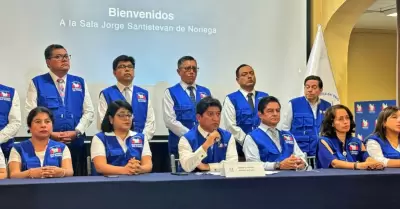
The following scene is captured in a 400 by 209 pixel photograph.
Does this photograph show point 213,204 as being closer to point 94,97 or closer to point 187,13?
point 94,97

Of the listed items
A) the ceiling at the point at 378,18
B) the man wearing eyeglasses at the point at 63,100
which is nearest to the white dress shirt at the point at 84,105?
the man wearing eyeglasses at the point at 63,100

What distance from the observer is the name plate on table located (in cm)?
254

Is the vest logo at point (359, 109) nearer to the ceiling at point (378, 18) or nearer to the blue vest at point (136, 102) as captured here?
the ceiling at point (378, 18)

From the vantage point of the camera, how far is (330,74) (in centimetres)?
513

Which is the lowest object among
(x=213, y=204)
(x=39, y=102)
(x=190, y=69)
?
(x=213, y=204)

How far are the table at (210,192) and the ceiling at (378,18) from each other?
4758mm

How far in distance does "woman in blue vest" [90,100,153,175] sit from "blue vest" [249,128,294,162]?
0.75m

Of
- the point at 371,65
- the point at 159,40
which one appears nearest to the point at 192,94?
the point at 159,40

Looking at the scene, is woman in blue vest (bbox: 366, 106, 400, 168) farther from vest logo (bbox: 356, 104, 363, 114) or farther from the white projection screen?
vest logo (bbox: 356, 104, 363, 114)

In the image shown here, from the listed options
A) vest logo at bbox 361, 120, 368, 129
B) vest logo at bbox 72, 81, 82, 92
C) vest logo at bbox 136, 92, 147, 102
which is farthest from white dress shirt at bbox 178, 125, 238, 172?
vest logo at bbox 361, 120, 368, 129

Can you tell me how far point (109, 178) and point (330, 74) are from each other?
3247mm

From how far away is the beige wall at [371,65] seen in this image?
912 centimetres

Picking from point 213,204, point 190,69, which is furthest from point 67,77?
point 213,204

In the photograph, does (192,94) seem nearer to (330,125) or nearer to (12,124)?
(330,125)
